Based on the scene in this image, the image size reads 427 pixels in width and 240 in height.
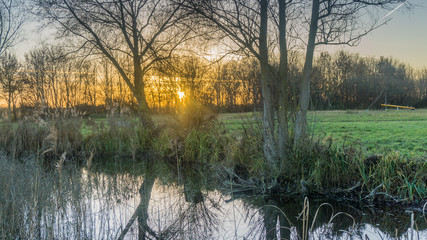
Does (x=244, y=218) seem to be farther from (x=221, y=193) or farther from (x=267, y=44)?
(x=267, y=44)

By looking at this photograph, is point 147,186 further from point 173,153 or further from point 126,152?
point 126,152

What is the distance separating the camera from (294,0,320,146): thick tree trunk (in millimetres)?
6242

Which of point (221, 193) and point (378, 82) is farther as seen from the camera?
point (378, 82)

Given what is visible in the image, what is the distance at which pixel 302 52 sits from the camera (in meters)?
6.84

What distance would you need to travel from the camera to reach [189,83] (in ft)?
36.8

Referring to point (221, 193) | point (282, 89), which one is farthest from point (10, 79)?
point (282, 89)

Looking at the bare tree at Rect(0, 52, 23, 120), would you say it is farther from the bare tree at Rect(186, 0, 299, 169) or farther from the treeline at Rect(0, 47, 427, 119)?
the bare tree at Rect(186, 0, 299, 169)

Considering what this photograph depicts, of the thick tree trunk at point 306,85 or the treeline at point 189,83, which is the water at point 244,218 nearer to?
the thick tree trunk at point 306,85

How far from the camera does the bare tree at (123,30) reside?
12.4m

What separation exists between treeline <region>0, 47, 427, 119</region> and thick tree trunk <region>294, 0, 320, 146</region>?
0.19 metres

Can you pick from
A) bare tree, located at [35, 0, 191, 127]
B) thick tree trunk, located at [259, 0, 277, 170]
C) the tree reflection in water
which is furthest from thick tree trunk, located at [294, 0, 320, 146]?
bare tree, located at [35, 0, 191, 127]

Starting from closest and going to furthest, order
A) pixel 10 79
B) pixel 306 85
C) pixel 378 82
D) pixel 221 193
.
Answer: pixel 306 85
pixel 221 193
pixel 10 79
pixel 378 82

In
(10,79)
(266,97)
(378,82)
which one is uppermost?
(10,79)

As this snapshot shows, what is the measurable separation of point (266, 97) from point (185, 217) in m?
3.00
